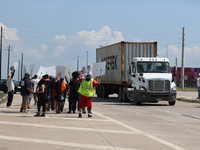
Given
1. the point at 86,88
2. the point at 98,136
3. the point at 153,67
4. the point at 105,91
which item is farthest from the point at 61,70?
the point at 105,91

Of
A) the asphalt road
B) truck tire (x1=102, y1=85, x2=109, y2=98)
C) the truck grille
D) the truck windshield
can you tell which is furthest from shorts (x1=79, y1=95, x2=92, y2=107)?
truck tire (x1=102, y1=85, x2=109, y2=98)

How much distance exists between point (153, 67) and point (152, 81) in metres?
1.42

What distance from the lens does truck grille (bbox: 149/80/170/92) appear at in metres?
21.5

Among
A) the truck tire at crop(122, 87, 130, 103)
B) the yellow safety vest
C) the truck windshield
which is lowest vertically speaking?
the truck tire at crop(122, 87, 130, 103)

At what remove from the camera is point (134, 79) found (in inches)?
899

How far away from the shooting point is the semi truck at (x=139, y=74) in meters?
21.6

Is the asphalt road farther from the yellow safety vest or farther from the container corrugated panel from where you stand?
the container corrugated panel

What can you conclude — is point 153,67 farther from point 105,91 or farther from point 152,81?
point 105,91

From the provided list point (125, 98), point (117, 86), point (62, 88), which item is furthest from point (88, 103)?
point (117, 86)

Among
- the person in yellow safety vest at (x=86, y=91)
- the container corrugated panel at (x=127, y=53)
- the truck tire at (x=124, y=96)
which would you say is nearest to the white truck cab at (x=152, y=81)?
the truck tire at (x=124, y=96)

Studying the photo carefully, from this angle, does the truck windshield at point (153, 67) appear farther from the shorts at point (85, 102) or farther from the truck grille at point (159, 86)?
the shorts at point (85, 102)

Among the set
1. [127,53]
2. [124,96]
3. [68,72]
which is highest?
[127,53]

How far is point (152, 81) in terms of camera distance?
2142cm

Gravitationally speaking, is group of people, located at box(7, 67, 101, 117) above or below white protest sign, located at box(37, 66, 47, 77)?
below
